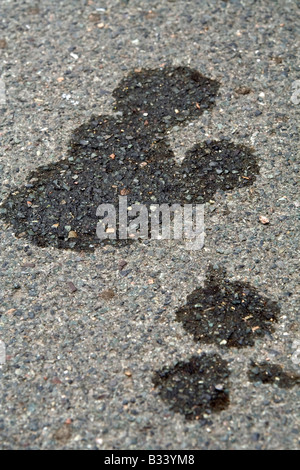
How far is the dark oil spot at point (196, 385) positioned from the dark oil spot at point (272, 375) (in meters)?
0.10

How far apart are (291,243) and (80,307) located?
985 mm

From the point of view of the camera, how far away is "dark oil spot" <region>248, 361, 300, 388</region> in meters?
2.24

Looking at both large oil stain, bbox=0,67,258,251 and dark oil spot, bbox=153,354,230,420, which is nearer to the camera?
dark oil spot, bbox=153,354,230,420

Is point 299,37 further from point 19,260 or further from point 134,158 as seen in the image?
point 19,260

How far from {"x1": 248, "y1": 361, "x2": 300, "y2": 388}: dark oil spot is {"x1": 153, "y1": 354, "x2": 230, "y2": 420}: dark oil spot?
10cm

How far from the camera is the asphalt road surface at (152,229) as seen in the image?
2188 millimetres

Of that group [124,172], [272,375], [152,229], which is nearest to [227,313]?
[272,375]

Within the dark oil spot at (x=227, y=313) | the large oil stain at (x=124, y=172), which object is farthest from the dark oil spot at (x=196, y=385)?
the large oil stain at (x=124, y=172)

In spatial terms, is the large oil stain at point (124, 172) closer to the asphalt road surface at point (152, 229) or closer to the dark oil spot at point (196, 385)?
the asphalt road surface at point (152, 229)

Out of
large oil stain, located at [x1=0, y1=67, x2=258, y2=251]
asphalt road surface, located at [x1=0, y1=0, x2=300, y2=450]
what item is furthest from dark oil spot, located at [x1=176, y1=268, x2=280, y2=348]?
large oil stain, located at [x1=0, y1=67, x2=258, y2=251]

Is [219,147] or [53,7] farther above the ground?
[53,7]

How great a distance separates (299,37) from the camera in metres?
3.54

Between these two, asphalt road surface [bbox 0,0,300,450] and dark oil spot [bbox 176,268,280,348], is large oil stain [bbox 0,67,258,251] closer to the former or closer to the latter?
asphalt road surface [bbox 0,0,300,450]

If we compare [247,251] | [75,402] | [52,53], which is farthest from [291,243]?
[52,53]
